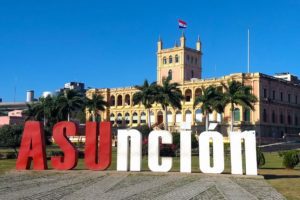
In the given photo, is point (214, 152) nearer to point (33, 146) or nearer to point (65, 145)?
point (65, 145)

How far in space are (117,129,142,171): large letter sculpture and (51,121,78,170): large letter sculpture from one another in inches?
86.3

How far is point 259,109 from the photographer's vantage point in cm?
7850

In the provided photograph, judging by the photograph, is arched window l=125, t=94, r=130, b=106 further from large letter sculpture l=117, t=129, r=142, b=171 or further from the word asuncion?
large letter sculpture l=117, t=129, r=142, b=171

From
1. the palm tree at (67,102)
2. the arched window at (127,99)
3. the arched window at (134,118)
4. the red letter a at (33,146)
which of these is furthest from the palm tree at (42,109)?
the red letter a at (33,146)

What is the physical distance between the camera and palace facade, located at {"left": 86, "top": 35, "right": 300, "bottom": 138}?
78938mm

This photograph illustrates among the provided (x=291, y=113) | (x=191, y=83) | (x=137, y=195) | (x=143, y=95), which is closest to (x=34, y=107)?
(x=143, y=95)

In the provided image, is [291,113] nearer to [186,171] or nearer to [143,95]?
[143,95]

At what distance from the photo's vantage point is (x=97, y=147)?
22.2m

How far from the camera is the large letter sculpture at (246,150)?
20.5 metres

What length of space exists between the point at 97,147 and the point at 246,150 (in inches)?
278

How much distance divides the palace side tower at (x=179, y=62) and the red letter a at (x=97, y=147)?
227ft

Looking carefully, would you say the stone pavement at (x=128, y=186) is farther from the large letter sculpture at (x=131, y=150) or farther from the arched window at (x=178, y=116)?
the arched window at (x=178, y=116)

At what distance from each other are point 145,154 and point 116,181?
25322 millimetres

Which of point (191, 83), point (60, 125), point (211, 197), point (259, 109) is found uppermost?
point (191, 83)
